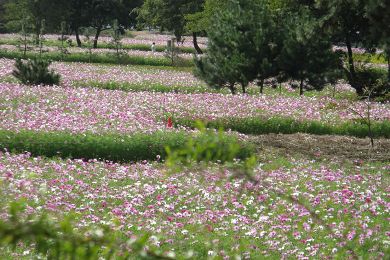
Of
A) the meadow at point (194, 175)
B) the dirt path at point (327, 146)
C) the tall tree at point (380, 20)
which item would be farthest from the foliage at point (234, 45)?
the dirt path at point (327, 146)

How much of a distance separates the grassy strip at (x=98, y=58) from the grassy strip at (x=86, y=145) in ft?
94.7

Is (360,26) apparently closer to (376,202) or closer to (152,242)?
(376,202)

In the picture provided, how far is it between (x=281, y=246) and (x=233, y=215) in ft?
5.18

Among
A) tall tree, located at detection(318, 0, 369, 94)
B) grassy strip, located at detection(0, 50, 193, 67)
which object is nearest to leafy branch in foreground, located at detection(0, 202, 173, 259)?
tall tree, located at detection(318, 0, 369, 94)

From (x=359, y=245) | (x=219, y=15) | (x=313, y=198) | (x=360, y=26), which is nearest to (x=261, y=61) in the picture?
(x=219, y=15)

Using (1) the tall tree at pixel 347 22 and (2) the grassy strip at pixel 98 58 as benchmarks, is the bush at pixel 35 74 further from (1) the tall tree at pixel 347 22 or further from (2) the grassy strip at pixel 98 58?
(2) the grassy strip at pixel 98 58

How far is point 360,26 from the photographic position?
90.8ft

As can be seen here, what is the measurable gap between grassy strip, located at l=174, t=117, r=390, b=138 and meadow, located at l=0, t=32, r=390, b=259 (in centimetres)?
4

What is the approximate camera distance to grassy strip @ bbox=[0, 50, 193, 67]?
1727 inches

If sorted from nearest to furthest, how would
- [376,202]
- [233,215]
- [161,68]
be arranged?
[233,215] < [376,202] < [161,68]

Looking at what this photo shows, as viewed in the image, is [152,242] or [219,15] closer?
[152,242]

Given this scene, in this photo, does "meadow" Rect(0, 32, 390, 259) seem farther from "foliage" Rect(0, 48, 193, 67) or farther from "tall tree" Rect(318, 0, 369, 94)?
"foliage" Rect(0, 48, 193, 67)

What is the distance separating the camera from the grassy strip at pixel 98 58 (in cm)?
4388

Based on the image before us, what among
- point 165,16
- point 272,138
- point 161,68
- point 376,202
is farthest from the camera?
point 165,16
